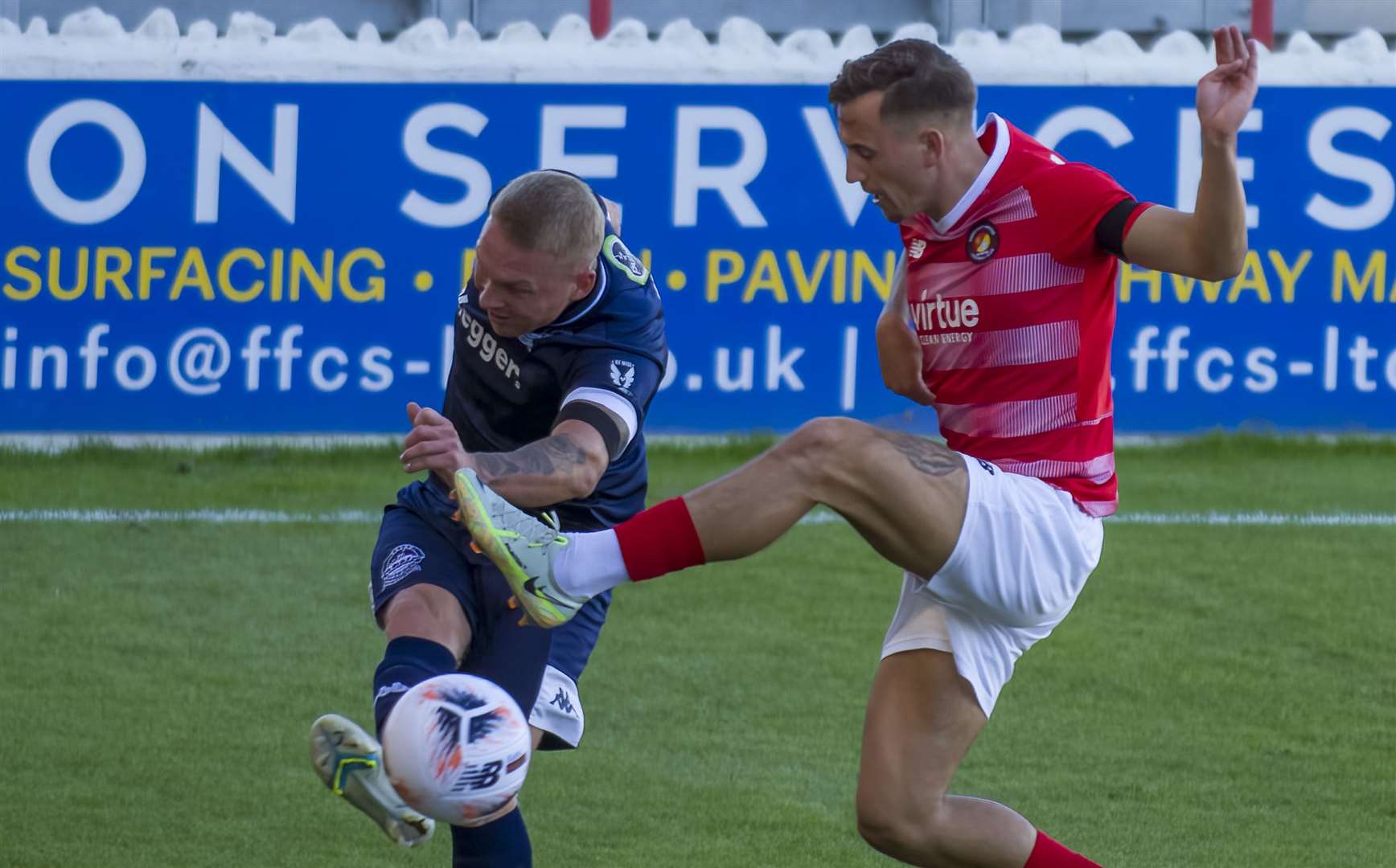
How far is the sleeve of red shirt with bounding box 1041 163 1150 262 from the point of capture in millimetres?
3707

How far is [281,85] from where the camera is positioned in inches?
363

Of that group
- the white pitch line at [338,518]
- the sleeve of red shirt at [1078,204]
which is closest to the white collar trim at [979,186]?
the sleeve of red shirt at [1078,204]

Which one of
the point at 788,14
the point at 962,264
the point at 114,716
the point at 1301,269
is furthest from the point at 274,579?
the point at 788,14

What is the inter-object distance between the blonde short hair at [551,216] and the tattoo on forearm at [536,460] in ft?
1.32

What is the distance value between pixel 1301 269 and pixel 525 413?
20.3ft

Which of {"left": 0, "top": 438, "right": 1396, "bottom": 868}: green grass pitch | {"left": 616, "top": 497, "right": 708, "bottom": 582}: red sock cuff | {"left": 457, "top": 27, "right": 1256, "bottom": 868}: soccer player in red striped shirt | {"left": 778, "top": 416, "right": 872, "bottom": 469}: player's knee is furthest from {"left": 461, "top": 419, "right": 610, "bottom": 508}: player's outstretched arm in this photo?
{"left": 0, "top": 438, "right": 1396, "bottom": 868}: green grass pitch

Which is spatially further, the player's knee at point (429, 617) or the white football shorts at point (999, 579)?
the player's knee at point (429, 617)

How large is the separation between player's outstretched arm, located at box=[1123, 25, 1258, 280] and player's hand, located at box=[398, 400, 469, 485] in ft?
4.33

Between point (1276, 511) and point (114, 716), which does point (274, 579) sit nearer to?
point (114, 716)

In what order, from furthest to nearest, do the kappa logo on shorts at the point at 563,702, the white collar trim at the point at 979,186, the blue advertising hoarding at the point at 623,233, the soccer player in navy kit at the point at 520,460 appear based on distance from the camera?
1. the blue advertising hoarding at the point at 623,233
2. the kappa logo on shorts at the point at 563,702
3. the white collar trim at the point at 979,186
4. the soccer player in navy kit at the point at 520,460

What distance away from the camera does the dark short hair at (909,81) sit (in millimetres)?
3787

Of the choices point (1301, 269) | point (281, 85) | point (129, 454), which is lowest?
point (129, 454)

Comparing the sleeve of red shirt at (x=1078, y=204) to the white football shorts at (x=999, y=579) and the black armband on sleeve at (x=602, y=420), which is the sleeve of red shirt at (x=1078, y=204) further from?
the black armband on sleeve at (x=602, y=420)

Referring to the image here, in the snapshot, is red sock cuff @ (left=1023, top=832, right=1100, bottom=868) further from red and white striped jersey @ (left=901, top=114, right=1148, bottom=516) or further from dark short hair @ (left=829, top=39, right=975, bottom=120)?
dark short hair @ (left=829, top=39, right=975, bottom=120)
